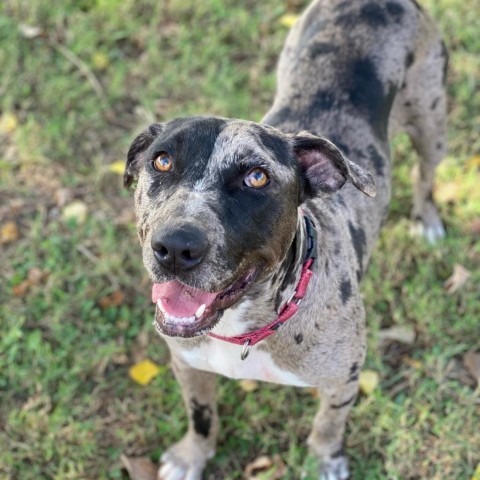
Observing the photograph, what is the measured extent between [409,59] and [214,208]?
2.36 meters

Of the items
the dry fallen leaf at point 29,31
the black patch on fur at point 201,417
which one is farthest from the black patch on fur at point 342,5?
the dry fallen leaf at point 29,31

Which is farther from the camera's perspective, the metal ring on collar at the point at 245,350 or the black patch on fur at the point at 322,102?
the black patch on fur at the point at 322,102

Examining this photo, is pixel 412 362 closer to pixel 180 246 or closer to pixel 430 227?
pixel 430 227

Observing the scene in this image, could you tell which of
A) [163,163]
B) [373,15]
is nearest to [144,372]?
[163,163]

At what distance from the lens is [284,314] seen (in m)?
3.59

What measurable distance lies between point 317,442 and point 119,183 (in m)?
2.77

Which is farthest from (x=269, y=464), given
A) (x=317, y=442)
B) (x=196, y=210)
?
(x=196, y=210)

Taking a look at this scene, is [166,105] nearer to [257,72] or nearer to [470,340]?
[257,72]

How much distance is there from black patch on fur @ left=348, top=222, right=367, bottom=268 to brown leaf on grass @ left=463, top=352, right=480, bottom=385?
4.43 ft

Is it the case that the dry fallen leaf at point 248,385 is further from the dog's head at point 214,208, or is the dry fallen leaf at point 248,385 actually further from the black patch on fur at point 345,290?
the dog's head at point 214,208

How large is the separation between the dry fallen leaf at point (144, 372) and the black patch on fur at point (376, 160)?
1982mm

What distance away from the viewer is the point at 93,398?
4.98 m

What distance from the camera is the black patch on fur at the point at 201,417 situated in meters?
4.40

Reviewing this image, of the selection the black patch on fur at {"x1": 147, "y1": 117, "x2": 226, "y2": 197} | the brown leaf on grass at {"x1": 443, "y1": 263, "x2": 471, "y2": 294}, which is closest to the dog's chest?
the black patch on fur at {"x1": 147, "y1": 117, "x2": 226, "y2": 197}
